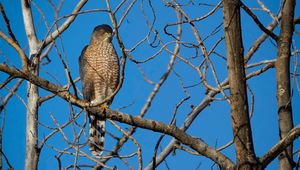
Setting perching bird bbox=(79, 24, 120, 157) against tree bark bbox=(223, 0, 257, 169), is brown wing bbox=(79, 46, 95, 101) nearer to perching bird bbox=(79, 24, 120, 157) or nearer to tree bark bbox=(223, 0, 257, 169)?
perching bird bbox=(79, 24, 120, 157)

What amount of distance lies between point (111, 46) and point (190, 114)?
50.1 inches

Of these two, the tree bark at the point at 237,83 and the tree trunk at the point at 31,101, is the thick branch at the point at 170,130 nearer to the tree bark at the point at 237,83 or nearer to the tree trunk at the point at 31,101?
the tree bark at the point at 237,83

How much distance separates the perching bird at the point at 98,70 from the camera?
576 centimetres

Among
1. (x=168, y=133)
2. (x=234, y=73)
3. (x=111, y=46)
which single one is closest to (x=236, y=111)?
(x=234, y=73)

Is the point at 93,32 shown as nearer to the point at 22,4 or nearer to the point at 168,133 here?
the point at 22,4

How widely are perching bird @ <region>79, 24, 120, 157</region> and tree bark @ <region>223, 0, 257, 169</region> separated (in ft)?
9.07

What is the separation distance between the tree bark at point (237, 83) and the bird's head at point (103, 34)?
2.93 metres

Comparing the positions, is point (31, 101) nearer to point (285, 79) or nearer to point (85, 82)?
point (85, 82)

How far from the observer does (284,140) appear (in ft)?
9.66

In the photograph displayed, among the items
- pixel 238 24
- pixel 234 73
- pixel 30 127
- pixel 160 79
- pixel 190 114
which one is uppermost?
pixel 160 79

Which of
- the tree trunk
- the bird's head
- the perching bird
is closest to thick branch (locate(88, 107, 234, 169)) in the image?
the tree trunk

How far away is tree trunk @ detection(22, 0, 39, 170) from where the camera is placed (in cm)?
437

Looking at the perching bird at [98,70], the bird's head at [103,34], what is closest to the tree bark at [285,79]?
the perching bird at [98,70]

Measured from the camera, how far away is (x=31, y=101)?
4680 mm
